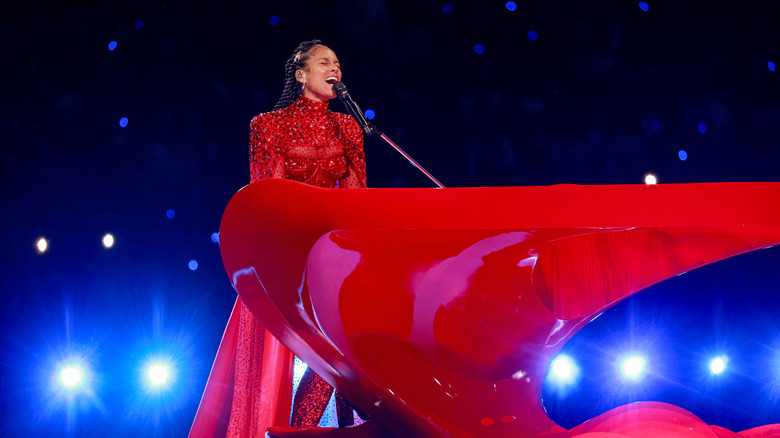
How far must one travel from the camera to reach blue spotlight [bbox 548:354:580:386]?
1.77 meters

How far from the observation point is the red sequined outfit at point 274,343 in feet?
3.57

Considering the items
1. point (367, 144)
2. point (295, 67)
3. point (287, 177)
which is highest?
point (367, 144)

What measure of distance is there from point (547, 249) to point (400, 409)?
30 centimetres

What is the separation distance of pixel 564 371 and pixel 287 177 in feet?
3.84

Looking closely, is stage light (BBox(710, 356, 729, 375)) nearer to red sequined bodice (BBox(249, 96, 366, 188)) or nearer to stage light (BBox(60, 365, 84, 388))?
red sequined bodice (BBox(249, 96, 366, 188))

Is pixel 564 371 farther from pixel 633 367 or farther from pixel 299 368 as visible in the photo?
pixel 299 368

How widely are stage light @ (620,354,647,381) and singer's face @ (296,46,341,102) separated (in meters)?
1.29

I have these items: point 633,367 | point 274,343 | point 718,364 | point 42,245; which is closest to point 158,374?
point 42,245

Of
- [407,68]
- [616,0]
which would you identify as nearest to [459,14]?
[407,68]

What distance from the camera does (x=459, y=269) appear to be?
0.70m

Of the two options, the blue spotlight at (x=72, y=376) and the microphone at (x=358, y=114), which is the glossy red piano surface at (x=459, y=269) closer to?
the microphone at (x=358, y=114)

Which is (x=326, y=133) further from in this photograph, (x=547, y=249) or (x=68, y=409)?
(x=68, y=409)

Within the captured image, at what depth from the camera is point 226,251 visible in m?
0.71

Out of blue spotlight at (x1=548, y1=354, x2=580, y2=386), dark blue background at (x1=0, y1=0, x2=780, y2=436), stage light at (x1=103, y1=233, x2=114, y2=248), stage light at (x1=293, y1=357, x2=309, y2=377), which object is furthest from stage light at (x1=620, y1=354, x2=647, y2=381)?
stage light at (x1=103, y1=233, x2=114, y2=248)
